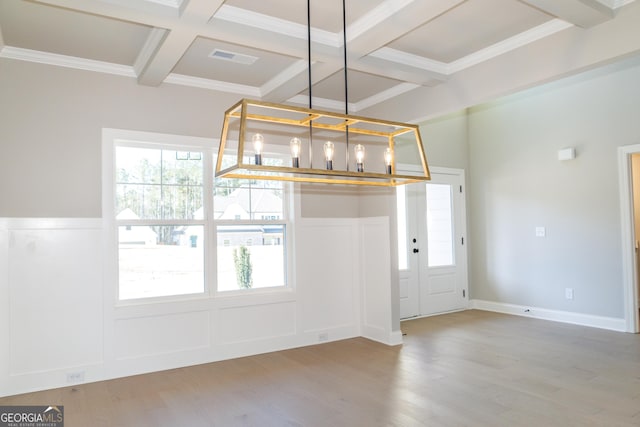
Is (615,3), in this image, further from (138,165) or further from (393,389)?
(138,165)

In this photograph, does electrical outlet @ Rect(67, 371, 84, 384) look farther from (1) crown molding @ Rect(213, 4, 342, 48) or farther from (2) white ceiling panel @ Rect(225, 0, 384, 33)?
(2) white ceiling panel @ Rect(225, 0, 384, 33)

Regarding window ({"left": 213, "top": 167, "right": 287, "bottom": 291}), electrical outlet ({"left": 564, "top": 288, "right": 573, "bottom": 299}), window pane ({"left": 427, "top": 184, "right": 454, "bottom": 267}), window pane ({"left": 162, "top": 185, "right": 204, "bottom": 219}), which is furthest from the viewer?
window pane ({"left": 427, "top": 184, "right": 454, "bottom": 267})

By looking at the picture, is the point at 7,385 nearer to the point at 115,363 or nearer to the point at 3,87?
the point at 115,363

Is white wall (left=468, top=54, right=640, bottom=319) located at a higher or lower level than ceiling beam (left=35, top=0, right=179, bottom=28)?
lower

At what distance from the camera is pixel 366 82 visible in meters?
4.65

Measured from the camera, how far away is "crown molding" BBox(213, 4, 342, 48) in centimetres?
314

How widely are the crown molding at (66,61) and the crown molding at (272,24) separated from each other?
149cm

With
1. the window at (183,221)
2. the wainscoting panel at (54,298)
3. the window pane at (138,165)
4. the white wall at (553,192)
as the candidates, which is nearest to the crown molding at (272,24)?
the window at (183,221)

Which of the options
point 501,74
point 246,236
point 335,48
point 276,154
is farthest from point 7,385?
point 501,74

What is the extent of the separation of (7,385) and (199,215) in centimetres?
210

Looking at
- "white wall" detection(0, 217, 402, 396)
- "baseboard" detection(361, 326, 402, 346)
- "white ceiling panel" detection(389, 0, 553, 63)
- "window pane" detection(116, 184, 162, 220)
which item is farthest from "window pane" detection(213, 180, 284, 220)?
"white ceiling panel" detection(389, 0, 553, 63)

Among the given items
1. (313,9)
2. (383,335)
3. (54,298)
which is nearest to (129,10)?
(313,9)

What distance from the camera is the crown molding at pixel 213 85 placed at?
4391 mm

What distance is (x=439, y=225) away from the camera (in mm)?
6668
